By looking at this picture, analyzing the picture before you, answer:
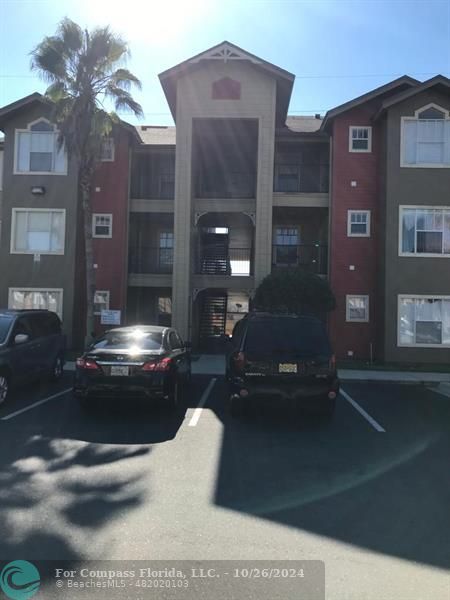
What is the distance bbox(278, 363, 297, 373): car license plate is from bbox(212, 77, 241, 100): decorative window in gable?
14.8 metres

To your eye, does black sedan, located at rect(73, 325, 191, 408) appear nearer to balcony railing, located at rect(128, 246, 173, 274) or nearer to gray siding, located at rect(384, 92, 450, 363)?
gray siding, located at rect(384, 92, 450, 363)

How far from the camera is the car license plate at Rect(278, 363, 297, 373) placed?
800cm

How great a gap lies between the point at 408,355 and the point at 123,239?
1219cm

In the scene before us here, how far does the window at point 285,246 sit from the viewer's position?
850 inches

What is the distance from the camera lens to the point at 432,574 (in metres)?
3.58

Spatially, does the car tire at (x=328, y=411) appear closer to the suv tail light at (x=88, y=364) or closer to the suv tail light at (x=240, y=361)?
the suv tail light at (x=240, y=361)

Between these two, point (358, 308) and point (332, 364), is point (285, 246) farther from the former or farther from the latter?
point (332, 364)

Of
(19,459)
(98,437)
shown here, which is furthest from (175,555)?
(98,437)

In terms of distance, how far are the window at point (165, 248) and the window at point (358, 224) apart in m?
7.92

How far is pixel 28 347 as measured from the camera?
10031 millimetres

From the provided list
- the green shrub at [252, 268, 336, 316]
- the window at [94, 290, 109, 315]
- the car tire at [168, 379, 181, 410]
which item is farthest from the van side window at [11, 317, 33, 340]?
the window at [94, 290, 109, 315]

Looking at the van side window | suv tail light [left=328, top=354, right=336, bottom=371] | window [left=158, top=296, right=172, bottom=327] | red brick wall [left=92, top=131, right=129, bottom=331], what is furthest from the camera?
window [left=158, top=296, right=172, bottom=327]

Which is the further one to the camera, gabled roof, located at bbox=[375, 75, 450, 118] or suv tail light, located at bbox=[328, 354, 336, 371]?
gabled roof, located at bbox=[375, 75, 450, 118]

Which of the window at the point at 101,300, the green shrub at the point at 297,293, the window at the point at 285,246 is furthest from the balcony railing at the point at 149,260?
the green shrub at the point at 297,293
